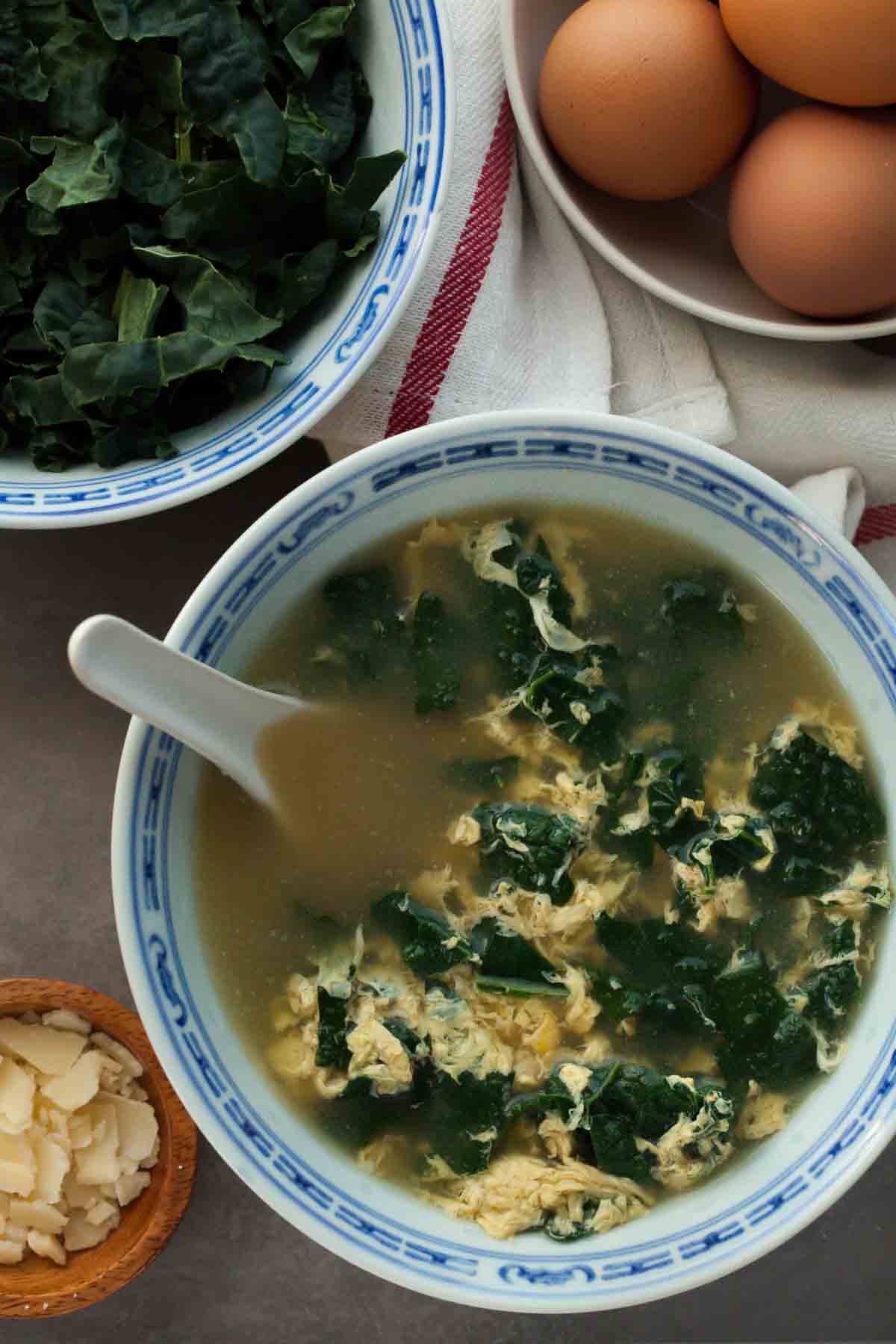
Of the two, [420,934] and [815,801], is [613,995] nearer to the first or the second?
[420,934]

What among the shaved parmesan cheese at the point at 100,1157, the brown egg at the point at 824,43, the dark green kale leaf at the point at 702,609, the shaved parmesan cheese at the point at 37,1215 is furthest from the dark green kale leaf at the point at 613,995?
the brown egg at the point at 824,43

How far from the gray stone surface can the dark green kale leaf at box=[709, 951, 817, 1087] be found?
1.70ft

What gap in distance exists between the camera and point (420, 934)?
182 cm

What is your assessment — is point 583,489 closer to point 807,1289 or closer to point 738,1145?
point 738,1145

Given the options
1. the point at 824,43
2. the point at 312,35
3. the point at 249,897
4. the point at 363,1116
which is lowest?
the point at 363,1116

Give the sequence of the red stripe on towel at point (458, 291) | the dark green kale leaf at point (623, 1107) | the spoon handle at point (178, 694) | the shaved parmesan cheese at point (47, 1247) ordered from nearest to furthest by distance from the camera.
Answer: the spoon handle at point (178, 694), the dark green kale leaf at point (623, 1107), the red stripe on towel at point (458, 291), the shaved parmesan cheese at point (47, 1247)

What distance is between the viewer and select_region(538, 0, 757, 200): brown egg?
181cm

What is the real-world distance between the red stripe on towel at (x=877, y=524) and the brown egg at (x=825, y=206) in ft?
1.05

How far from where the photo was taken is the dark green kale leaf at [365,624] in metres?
1.86

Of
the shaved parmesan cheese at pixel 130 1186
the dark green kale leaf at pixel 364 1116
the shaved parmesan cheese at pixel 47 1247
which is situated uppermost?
the dark green kale leaf at pixel 364 1116

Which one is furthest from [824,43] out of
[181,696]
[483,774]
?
[181,696]

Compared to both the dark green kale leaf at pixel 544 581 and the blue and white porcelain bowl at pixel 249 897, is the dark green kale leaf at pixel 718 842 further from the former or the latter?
the dark green kale leaf at pixel 544 581

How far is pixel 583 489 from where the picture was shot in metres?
1.85

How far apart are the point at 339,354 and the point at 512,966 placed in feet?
2.70
